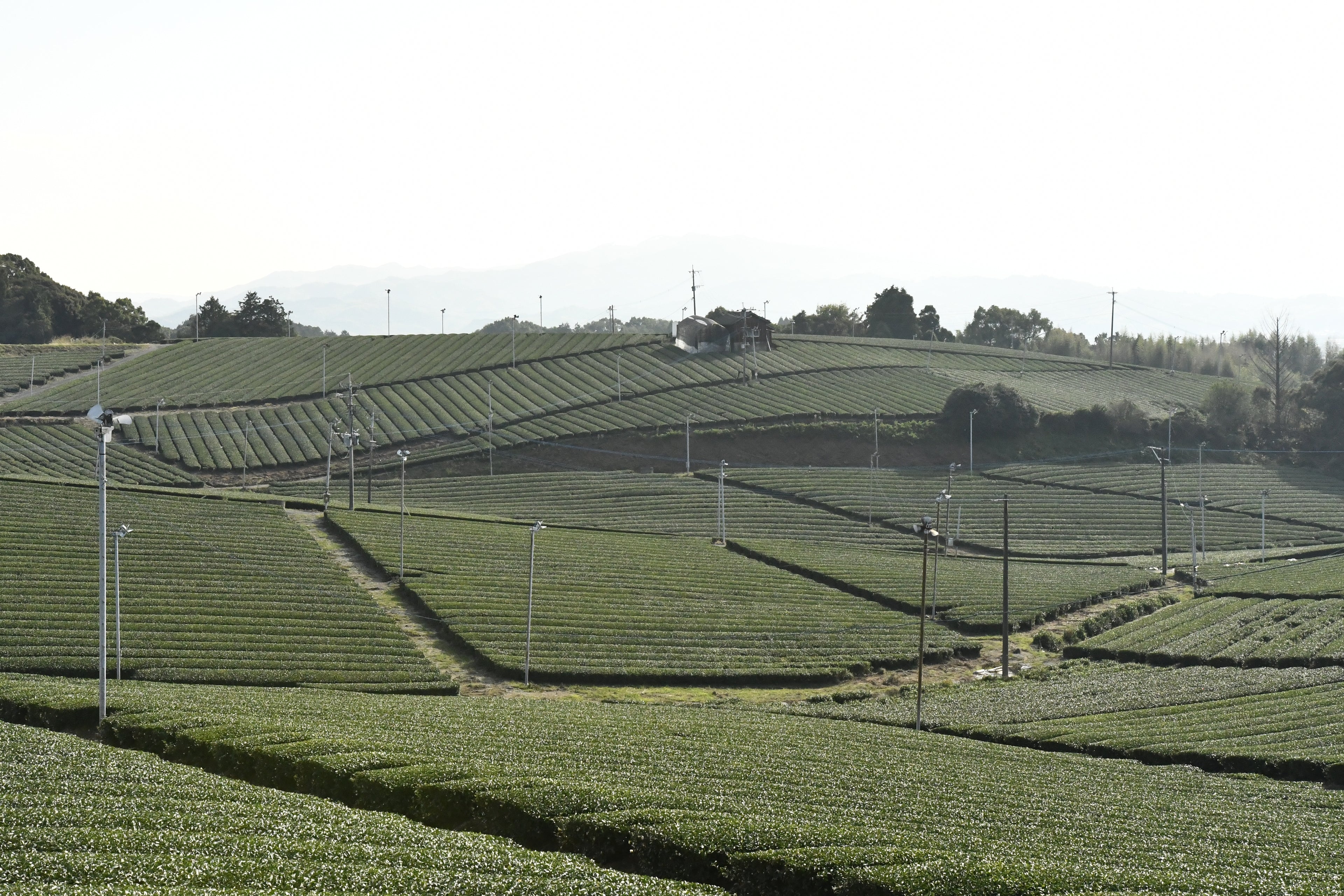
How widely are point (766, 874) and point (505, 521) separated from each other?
5241cm

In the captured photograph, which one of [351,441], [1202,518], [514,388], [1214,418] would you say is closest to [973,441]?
[1202,518]

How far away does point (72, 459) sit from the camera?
258 feet

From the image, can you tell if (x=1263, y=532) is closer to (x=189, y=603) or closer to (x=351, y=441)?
(x=351, y=441)

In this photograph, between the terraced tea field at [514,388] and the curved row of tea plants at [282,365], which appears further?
the curved row of tea plants at [282,365]

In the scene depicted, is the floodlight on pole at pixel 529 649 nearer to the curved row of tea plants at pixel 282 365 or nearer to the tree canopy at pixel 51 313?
the curved row of tea plants at pixel 282 365

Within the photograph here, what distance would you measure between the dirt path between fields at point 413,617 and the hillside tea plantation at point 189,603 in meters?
0.85

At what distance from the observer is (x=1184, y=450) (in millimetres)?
101875

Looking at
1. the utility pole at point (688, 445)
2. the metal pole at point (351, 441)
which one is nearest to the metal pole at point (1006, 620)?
the metal pole at point (351, 441)

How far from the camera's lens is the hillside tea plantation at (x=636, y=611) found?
45.8 meters

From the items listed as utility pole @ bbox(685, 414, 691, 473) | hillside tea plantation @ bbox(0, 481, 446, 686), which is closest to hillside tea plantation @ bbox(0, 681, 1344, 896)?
hillside tea plantation @ bbox(0, 481, 446, 686)

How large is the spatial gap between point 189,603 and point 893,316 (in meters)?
122

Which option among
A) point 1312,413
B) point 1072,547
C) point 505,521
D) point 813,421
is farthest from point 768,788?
point 1312,413

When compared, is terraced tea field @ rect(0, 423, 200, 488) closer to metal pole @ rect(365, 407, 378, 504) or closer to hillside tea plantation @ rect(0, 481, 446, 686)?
metal pole @ rect(365, 407, 378, 504)

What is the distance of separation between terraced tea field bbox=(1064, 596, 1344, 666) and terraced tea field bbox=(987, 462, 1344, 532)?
27.7 metres
